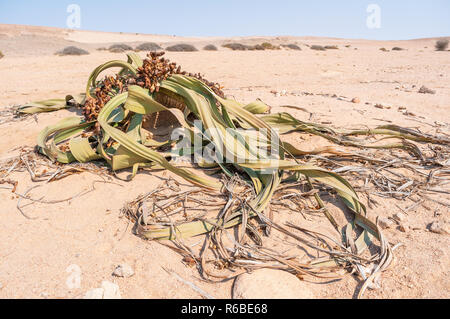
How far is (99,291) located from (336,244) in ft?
2.95

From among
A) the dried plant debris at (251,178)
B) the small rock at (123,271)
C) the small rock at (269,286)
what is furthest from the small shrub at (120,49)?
the small rock at (269,286)

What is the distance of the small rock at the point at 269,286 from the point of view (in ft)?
3.39

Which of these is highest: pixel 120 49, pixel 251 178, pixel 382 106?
pixel 120 49

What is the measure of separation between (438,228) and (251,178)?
83 centimetres

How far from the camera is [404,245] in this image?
1260mm

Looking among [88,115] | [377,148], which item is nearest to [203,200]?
[88,115]

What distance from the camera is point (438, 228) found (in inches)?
51.6

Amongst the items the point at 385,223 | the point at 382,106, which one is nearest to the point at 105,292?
the point at 385,223

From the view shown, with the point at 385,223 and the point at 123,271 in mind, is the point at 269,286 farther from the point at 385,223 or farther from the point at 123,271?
the point at 385,223

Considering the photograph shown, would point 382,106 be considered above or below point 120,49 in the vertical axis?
below

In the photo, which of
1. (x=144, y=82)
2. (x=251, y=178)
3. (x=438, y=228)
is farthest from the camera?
(x=144, y=82)

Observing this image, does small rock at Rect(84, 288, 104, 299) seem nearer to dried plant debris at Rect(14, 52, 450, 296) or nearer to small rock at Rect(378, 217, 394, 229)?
dried plant debris at Rect(14, 52, 450, 296)

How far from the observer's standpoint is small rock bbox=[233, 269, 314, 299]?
1.03 metres
